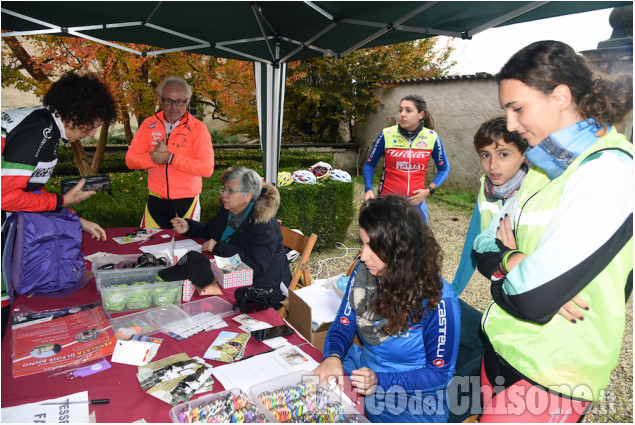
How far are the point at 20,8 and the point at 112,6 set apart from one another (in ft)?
2.29

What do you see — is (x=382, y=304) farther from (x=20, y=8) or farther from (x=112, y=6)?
(x=20, y=8)

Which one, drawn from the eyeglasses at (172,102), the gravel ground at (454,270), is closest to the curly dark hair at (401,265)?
the gravel ground at (454,270)

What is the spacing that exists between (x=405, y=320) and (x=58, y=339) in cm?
141

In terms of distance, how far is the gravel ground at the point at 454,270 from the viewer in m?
2.66

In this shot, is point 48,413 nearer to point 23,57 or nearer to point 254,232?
point 254,232

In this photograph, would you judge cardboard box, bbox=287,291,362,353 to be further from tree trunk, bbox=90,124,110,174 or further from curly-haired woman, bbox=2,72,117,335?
tree trunk, bbox=90,124,110,174

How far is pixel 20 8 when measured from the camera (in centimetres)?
309

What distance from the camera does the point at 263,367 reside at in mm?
1470

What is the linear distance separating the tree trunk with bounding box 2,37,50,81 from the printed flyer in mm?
6590

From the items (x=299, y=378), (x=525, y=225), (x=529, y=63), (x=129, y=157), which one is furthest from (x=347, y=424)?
(x=129, y=157)

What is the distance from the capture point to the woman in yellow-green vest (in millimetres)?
1019

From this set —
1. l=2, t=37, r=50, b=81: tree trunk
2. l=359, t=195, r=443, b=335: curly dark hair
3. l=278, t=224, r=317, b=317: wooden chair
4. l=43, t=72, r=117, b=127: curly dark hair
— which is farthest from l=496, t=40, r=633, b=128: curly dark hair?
l=2, t=37, r=50, b=81: tree trunk

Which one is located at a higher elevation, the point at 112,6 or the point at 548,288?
the point at 112,6

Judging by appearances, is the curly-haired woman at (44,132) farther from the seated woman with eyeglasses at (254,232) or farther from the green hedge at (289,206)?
the green hedge at (289,206)
